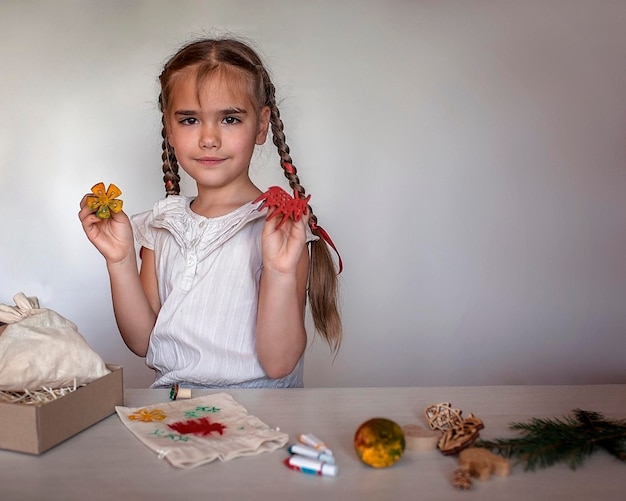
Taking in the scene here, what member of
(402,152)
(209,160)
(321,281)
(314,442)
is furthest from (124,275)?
(402,152)

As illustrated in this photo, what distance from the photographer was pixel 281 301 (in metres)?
1.29

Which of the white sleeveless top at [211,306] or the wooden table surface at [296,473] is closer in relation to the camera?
the wooden table surface at [296,473]

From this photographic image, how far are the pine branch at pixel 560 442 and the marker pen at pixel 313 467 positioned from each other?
20 cm

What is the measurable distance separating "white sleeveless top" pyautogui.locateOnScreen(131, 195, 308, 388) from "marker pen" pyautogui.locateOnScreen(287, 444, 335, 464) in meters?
0.57

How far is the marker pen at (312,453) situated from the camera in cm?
82

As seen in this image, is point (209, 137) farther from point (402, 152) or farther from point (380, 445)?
point (402, 152)

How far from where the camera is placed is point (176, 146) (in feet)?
4.77

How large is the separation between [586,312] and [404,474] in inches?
73.8

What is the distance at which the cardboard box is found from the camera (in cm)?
86

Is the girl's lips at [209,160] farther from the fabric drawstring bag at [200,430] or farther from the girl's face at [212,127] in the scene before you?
the fabric drawstring bag at [200,430]

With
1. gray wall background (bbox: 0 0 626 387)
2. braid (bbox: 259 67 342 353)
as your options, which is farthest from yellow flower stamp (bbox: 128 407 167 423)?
gray wall background (bbox: 0 0 626 387)

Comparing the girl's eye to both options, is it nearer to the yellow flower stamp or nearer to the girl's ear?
the girl's ear

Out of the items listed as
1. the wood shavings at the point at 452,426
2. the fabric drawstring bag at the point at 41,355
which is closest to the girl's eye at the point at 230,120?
the fabric drawstring bag at the point at 41,355

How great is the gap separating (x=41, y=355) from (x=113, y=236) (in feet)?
1.53
